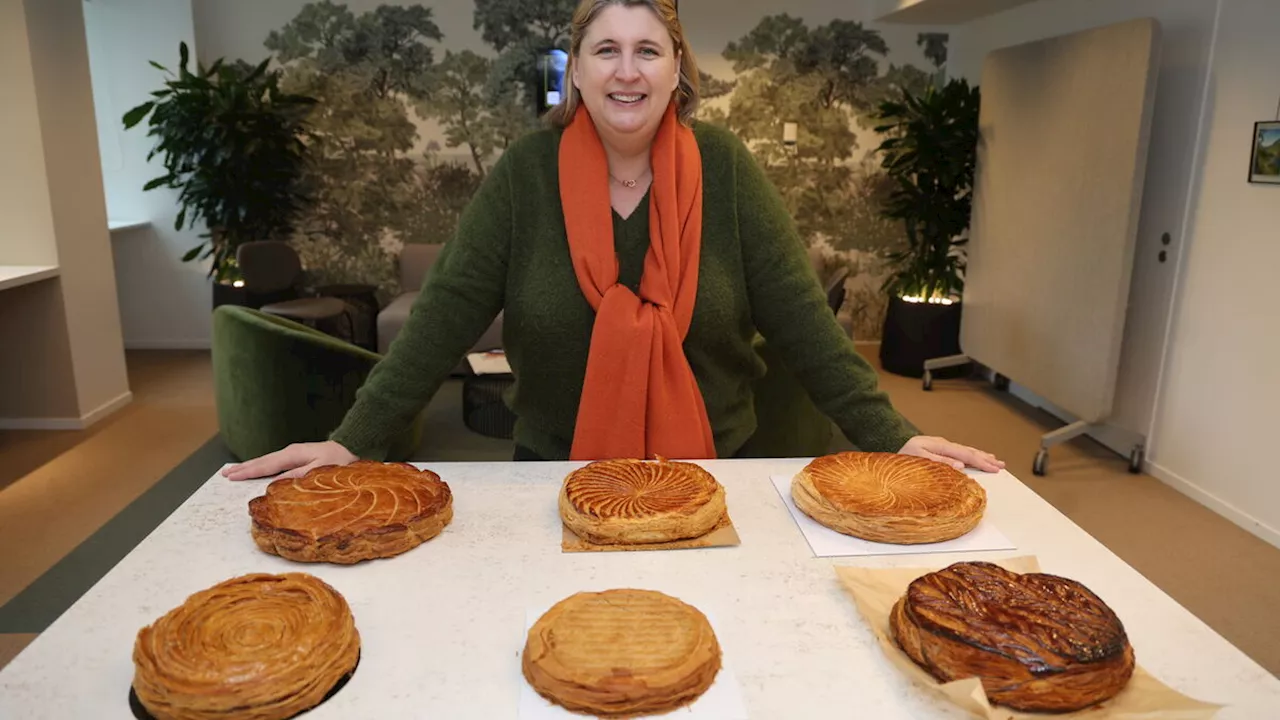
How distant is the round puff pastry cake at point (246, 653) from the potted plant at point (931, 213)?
496 centimetres

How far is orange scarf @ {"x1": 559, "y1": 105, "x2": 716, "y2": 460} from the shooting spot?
1.57 meters

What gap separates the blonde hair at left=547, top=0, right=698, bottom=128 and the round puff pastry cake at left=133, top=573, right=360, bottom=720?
1.00 metres

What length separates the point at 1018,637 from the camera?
88 centimetres

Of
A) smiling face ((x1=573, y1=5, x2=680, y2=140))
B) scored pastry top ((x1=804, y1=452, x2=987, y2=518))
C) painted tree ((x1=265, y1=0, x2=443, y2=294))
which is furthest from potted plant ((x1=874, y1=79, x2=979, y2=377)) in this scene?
scored pastry top ((x1=804, y1=452, x2=987, y2=518))

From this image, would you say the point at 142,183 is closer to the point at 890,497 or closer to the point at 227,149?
the point at 227,149

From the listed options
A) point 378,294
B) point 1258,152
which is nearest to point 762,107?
point 378,294

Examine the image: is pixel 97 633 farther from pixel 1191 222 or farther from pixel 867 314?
pixel 867 314

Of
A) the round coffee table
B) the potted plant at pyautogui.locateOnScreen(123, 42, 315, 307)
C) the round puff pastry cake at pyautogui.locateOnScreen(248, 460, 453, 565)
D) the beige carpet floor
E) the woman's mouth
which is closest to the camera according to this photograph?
the round puff pastry cake at pyautogui.locateOnScreen(248, 460, 453, 565)

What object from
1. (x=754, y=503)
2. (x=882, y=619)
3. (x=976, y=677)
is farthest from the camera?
→ (x=754, y=503)

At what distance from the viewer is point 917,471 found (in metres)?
1.35

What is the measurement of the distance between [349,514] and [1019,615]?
820mm

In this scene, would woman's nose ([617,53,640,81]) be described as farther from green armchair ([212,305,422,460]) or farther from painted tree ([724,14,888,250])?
painted tree ([724,14,888,250])

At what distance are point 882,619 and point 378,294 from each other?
5859 mm

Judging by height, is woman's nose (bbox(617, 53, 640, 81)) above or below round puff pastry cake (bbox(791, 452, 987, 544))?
above
